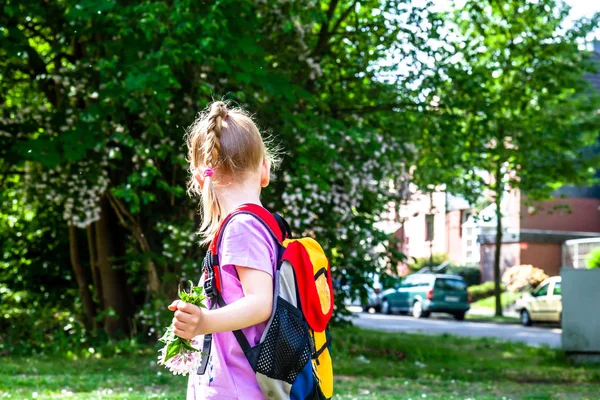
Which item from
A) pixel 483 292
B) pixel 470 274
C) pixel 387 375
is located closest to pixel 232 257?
pixel 387 375

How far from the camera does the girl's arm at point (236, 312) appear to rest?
253 cm

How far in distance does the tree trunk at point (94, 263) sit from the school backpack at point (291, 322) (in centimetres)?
1138

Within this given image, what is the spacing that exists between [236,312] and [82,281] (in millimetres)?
12510

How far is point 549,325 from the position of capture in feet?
89.1

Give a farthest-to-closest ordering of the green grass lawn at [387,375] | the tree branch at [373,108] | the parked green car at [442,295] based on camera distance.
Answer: the parked green car at [442,295] < the tree branch at [373,108] < the green grass lawn at [387,375]

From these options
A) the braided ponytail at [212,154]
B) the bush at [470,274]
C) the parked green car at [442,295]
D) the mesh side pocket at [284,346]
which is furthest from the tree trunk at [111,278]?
the bush at [470,274]

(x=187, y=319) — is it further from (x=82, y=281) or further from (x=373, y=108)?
(x=82, y=281)

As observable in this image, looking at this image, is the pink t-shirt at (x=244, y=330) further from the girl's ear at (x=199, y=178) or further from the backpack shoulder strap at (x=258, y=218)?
the girl's ear at (x=199, y=178)

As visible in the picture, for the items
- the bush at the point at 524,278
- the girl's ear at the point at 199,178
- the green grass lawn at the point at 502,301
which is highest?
the girl's ear at the point at 199,178

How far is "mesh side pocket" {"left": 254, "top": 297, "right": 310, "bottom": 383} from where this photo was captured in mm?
2658

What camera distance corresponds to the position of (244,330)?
2.71m

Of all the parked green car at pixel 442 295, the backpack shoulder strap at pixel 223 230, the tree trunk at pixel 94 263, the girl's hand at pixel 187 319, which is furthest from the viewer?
the parked green car at pixel 442 295

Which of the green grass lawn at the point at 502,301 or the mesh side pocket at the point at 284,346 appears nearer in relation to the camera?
the mesh side pocket at the point at 284,346

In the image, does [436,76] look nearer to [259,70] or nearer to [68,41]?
[259,70]
